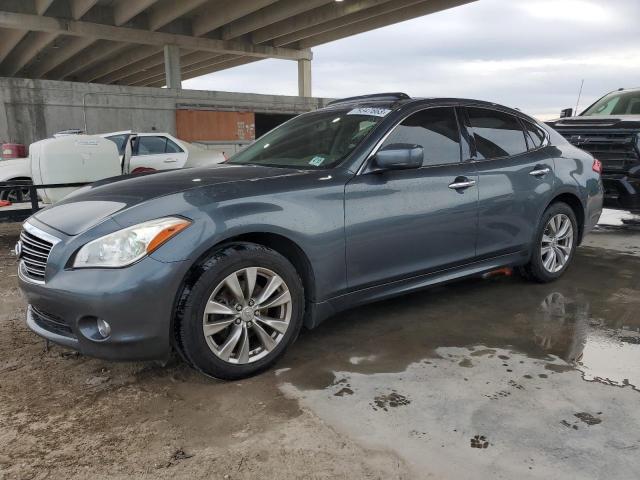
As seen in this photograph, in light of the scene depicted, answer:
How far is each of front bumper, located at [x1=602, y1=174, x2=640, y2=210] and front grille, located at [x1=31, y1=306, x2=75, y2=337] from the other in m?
6.56

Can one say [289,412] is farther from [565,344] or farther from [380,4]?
[380,4]

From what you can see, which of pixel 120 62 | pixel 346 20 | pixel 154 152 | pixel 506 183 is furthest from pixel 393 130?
pixel 120 62

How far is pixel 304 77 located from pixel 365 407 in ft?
94.3

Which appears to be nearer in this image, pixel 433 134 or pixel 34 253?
pixel 34 253

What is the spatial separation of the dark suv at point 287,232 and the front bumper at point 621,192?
2.81 meters

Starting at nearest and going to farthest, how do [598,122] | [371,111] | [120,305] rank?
[120,305] → [371,111] → [598,122]

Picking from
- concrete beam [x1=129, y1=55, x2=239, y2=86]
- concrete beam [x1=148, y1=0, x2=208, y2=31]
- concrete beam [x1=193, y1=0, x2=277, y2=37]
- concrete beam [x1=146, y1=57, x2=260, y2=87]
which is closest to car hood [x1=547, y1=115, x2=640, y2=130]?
concrete beam [x1=193, y1=0, x2=277, y2=37]

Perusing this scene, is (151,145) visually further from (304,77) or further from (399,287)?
(304,77)

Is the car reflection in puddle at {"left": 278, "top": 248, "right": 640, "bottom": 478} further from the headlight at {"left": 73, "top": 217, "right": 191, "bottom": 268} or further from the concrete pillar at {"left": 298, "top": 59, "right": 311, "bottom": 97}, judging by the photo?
the concrete pillar at {"left": 298, "top": 59, "right": 311, "bottom": 97}

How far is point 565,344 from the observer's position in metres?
3.40

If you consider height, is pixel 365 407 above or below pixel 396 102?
below

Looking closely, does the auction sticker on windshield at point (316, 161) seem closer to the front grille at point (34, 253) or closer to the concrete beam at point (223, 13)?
the front grille at point (34, 253)

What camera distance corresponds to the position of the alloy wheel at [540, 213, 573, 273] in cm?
455

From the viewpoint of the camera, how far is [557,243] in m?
4.65
